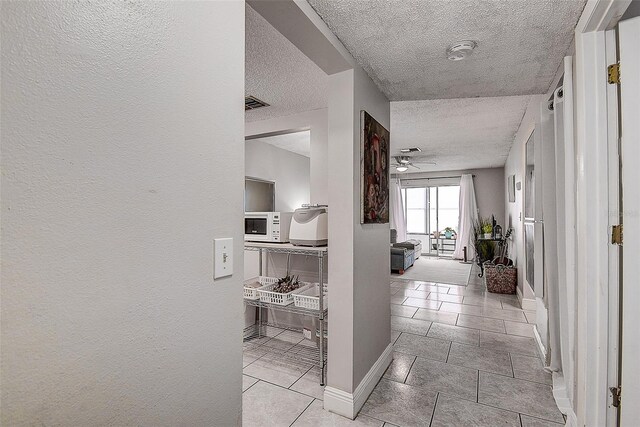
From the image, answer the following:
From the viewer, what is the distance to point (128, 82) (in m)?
0.74

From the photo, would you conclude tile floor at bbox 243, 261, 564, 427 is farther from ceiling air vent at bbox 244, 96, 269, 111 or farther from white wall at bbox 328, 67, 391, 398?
ceiling air vent at bbox 244, 96, 269, 111

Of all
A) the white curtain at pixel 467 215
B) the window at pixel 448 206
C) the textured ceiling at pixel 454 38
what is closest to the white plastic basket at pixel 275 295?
the textured ceiling at pixel 454 38

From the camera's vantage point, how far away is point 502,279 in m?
4.89

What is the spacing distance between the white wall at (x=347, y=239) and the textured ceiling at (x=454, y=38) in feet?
0.84

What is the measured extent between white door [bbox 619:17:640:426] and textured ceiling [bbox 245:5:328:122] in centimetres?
174

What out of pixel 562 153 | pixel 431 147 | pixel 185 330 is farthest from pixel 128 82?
pixel 431 147

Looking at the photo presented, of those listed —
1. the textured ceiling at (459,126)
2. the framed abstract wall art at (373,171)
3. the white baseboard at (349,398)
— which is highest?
the textured ceiling at (459,126)

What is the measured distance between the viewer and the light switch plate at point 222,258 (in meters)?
0.98

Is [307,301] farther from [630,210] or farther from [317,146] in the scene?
[630,210]

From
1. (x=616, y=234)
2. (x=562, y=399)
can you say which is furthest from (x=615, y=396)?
(x=616, y=234)

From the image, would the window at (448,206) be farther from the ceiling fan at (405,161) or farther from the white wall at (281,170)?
the white wall at (281,170)

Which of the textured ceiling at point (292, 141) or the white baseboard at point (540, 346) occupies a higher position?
the textured ceiling at point (292, 141)

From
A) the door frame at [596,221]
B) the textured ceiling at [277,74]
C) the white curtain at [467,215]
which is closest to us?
the door frame at [596,221]

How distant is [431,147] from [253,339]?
434 centimetres
